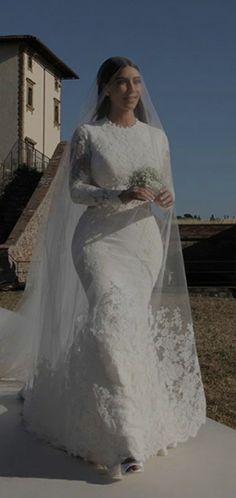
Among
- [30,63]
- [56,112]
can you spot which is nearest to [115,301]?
[30,63]

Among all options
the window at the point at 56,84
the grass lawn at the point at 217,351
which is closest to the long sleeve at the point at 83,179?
the grass lawn at the point at 217,351

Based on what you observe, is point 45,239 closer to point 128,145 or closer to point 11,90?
point 128,145

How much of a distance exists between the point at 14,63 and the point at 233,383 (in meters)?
34.1

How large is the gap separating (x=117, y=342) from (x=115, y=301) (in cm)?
22

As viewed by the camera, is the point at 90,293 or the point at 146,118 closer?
the point at 90,293

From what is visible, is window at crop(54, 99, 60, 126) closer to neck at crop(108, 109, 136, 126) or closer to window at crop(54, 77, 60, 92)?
window at crop(54, 77, 60, 92)

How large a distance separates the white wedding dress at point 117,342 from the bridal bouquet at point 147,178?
0.05m

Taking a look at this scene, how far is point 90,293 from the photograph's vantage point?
3.67 meters

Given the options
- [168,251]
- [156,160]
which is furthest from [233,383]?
[156,160]

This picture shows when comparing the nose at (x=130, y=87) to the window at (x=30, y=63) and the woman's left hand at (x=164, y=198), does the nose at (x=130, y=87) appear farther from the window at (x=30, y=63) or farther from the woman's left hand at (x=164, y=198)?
the window at (x=30, y=63)

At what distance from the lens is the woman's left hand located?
3727 mm

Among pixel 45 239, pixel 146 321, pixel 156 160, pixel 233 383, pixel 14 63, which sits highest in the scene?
pixel 14 63

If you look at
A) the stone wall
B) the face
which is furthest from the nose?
the stone wall

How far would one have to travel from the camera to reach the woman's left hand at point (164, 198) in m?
3.73
